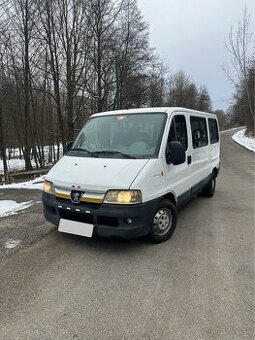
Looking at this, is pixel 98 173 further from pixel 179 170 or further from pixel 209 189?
pixel 209 189

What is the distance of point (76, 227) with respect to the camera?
174 inches

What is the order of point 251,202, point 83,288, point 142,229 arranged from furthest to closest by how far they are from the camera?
point 251,202 → point 142,229 → point 83,288

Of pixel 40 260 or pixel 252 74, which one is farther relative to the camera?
pixel 252 74

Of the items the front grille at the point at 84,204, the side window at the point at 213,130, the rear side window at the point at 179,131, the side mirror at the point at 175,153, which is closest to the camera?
the front grille at the point at 84,204

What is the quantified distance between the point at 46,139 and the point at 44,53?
12.8m

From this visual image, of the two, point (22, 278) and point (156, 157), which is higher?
point (156, 157)

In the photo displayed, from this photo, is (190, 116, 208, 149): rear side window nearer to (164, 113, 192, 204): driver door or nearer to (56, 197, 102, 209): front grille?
(164, 113, 192, 204): driver door

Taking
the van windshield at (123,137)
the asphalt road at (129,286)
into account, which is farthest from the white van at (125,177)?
the asphalt road at (129,286)

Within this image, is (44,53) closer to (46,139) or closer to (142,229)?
(46,139)

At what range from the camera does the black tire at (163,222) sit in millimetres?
4700

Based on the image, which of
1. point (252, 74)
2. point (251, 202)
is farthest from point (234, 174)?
point (252, 74)

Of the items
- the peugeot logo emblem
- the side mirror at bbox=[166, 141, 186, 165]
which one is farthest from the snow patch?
the side mirror at bbox=[166, 141, 186, 165]

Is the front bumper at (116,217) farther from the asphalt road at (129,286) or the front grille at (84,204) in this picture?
the asphalt road at (129,286)

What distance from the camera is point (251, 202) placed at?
7.55 meters
